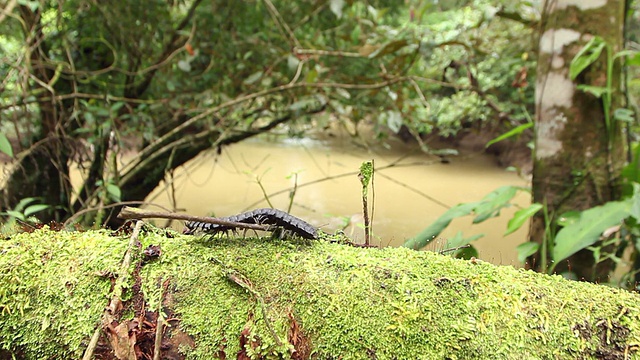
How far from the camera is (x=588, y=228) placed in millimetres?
1657

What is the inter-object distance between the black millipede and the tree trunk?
4.81 ft

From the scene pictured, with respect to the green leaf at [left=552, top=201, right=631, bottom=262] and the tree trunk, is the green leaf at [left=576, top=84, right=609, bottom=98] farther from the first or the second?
the green leaf at [left=552, top=201, right=631, bottom=262]

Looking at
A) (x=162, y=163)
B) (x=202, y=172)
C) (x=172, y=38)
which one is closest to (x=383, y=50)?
(x=172, y=38)

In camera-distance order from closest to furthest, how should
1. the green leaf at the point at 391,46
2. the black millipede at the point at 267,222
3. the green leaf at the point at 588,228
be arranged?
the black millipede at the point at 267,222
the green leaf at the point at 588,228
the green leaf at the point at 391,46

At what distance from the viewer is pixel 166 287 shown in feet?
2.43

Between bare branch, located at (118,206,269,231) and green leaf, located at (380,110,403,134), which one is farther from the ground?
bare branch, located at (118,206,269,231)

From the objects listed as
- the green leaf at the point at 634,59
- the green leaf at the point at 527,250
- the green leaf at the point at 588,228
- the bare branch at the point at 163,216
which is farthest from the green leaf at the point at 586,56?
the bare branch at the point at 163,216

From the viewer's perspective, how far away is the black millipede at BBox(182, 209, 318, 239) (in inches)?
31.5

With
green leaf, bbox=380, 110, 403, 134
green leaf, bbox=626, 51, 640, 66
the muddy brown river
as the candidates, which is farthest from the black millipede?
green leaf, bbox=380, 110, 403, 134

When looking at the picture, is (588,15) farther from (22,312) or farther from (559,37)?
(22,312)

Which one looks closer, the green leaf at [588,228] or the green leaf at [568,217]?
the green leaf at [588,228]

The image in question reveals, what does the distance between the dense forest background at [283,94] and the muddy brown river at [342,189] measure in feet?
1.60

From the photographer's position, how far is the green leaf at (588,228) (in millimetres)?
1611

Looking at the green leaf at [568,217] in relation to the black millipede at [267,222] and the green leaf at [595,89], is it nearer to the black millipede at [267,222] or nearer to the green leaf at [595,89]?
the green leaf at [595,89]
